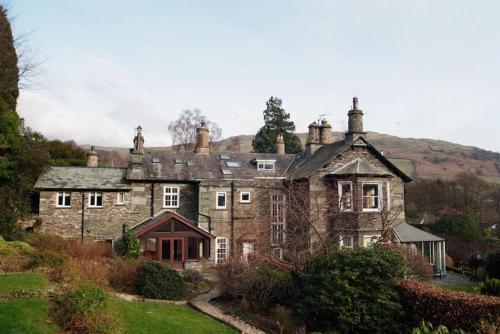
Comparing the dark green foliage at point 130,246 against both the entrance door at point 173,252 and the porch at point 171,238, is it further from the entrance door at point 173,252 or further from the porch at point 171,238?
the entrance door at point 173,252

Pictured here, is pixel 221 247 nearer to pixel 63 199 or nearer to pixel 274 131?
pixel 63 199

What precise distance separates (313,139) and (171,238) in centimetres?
1299

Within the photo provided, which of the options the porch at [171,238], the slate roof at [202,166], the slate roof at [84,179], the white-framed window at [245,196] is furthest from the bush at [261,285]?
the slate roof at [84,179]

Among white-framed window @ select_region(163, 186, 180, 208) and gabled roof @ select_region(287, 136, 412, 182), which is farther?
white-framed window @ select_region(163, 186, 180, 208)

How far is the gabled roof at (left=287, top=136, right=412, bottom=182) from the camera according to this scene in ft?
91.9

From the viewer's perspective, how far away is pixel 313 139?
3322cm

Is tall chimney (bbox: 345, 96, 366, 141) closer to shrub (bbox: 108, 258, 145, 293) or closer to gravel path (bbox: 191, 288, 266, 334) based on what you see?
gravel path (bbox: 191, 288, 266, 334)

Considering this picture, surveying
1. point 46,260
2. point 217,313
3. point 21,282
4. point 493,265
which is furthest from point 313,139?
point 21,282

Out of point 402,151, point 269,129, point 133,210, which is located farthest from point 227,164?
point 402,151

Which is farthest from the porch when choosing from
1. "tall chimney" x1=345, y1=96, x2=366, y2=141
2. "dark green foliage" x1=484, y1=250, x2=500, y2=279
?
"dark green foliage" x1=484, y1=250, x2=500, y2=279

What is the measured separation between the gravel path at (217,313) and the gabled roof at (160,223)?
344 inches

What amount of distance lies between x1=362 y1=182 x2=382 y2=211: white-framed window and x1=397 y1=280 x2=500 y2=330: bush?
40.9 ft

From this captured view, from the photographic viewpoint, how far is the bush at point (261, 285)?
1792 centimetres

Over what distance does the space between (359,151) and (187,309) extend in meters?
16.5
